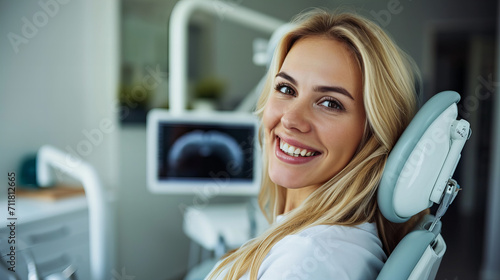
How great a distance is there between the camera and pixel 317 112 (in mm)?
638

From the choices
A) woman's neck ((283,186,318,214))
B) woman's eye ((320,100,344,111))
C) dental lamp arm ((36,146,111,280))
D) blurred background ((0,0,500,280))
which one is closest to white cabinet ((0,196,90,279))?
dental lamp arm ((36,146,111,280))

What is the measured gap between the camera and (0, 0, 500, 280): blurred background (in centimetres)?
180

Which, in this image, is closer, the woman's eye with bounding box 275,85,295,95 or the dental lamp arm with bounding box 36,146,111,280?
the woman's eye with bounding box 275,85,295,95

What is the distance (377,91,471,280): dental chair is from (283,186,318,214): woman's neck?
15cm

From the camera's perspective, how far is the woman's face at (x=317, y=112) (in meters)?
0.63

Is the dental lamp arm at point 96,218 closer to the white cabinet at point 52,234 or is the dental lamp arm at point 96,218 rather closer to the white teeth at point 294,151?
the white cabinet at point 52,234

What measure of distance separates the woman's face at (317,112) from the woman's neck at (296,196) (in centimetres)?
4

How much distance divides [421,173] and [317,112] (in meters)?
0.17

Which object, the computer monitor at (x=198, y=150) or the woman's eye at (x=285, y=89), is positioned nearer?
the woman's eye at (x=285, y=89)

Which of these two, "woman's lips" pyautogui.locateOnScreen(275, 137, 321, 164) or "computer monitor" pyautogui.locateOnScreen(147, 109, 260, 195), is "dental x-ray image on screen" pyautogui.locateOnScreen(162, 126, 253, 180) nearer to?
"computer monitor" pyautogui.locateOnScreen(147, 109, 260, 195)

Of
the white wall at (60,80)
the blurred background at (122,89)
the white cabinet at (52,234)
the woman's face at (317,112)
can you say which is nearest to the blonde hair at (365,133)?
the woman's face at (317,112)

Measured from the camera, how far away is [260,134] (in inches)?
33.8

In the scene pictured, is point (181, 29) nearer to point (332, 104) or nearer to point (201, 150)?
point (201, 150)

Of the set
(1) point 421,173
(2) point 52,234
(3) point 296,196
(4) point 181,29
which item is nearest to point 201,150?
(4) point 181,29
